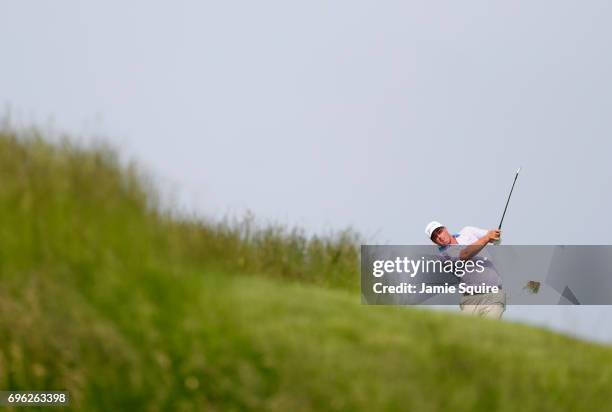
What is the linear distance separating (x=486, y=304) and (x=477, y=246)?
88 centimetres

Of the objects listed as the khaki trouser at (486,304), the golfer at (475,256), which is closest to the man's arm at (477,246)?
the golfer at (475,256)

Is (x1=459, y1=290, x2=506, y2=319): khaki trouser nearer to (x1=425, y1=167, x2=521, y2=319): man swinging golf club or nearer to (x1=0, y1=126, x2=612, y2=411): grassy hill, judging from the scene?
(x1=425, y1=167, x2=521, y2=319): man swinging golf club

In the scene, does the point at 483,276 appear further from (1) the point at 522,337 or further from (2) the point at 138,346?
(2) the point at 138,346

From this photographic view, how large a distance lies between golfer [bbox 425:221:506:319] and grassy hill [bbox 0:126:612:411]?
14.5 feet

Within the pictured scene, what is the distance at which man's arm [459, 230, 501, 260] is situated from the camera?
1313 centimetres

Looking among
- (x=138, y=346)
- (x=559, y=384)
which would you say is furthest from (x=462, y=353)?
(x=138, y=346)

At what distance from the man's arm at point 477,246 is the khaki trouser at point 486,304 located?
0.62 meters

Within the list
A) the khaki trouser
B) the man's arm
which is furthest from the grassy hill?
the man's arm

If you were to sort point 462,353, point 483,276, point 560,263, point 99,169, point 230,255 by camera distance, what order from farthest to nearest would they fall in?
1. point 560,263
2. point 483,276
3. point 230,255
4. point 99,169
5. point 462,353

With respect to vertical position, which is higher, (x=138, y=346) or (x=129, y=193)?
(x=129, y=193)

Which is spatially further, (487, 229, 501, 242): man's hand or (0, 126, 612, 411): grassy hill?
(487, 229, 501, 242): man's hand

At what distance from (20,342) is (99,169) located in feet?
6.07

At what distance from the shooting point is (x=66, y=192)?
8016 mm

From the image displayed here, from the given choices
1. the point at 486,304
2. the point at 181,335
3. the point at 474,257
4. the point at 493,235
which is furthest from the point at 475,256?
the point at 181,335
